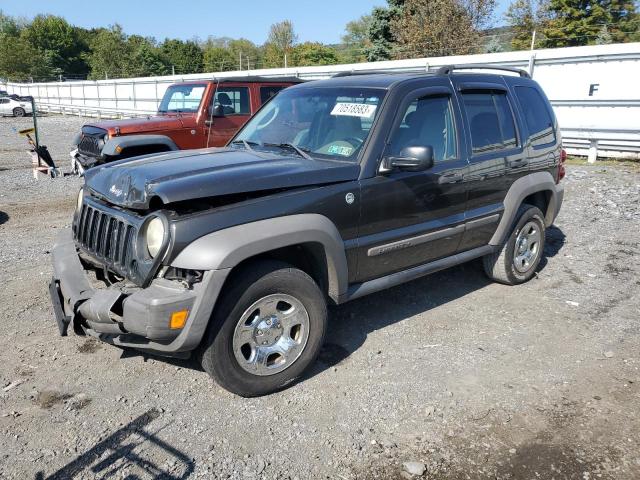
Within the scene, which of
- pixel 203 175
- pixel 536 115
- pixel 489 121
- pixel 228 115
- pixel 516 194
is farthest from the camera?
pixel 228 115

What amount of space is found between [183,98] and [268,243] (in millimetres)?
7340

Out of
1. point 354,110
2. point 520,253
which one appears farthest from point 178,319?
point 520,253

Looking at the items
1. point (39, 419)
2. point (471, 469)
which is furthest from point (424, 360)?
point (39, 419)

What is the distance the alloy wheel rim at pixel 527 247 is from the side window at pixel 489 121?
0.93m

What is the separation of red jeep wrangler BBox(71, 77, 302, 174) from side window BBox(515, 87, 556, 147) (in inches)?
187

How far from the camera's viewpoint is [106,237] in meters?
3.45

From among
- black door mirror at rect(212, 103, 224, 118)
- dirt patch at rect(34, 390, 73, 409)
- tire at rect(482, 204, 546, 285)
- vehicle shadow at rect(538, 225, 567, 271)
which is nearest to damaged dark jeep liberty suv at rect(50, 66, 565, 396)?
tire at rect(482, 204, 546, 285)

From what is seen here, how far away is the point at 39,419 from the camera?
315 cm

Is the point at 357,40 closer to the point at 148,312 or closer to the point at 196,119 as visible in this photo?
the point at 196,119

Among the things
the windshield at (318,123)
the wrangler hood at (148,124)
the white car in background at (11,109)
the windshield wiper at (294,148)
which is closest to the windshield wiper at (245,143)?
the windshield at (318,123)

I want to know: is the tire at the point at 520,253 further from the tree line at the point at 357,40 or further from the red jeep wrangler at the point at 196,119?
the tree line at the point at 357,40

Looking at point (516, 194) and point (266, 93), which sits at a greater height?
point (266, 93)

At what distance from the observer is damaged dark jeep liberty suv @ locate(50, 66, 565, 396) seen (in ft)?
10.00

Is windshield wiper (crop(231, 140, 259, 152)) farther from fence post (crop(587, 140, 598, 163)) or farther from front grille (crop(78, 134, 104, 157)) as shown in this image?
fence post (crop(587, 140, 598, 163))
